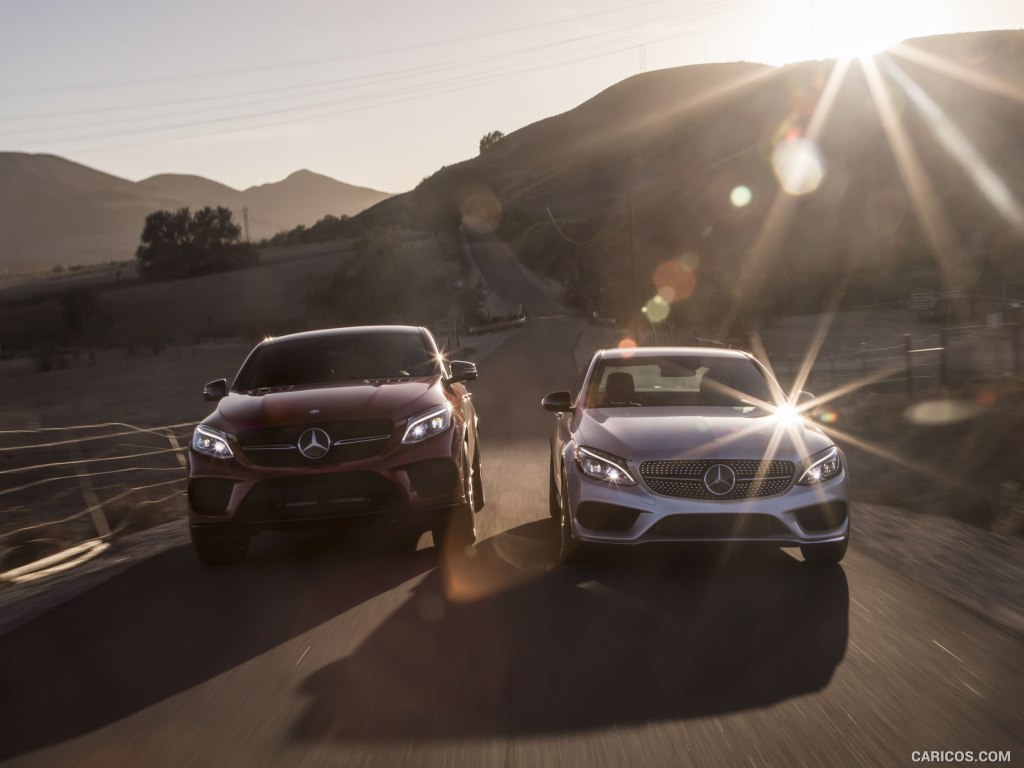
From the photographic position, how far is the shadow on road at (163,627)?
205 inches

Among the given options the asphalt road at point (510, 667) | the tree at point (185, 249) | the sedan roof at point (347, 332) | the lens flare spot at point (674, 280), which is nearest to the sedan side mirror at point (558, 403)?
the asphalt road at point (510, 667)

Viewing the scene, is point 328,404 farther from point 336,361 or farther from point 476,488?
point 476,488

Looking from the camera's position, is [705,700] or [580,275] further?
[580,275]

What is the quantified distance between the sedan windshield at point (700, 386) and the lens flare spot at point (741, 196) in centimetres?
9260

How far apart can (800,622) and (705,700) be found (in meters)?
1.53

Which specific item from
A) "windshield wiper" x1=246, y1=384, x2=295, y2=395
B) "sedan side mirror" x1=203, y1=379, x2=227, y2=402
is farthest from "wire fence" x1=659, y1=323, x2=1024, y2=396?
"sedan side mirror" x1=203, y1=379, x2=227, y2=402

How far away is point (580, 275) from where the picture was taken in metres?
→ 106

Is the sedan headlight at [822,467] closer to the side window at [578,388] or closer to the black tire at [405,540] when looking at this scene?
the side window at [578,388]

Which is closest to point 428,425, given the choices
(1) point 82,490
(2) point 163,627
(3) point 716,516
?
(3) point 716,516

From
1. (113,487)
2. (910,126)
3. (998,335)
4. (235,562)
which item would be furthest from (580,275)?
(235,562)

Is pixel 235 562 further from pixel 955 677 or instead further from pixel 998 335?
pixel 998 335

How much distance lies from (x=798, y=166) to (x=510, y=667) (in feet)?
334

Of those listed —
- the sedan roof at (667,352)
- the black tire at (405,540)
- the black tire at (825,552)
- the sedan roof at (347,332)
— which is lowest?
the black tire at (405,540)

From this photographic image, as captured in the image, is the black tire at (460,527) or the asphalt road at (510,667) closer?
the asphalt road at (510,667)
